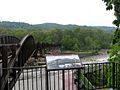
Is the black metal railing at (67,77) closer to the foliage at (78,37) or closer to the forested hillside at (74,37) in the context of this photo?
the forested hillside at (74,37)

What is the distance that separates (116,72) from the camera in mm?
7633

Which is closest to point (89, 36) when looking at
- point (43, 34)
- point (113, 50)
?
point (43, 34)

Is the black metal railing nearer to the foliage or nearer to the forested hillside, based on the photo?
the forested hillside

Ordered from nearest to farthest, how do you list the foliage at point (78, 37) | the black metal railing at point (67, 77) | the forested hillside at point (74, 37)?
the black metal railing at point (67, 77) → the forested hillside at point (74, 37) → the foliage at point (78, 37)

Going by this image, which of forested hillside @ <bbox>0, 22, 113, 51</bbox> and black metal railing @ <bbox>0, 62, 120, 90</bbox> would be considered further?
forested hillside @ <bbox>0, 22, 113, 51</bbox>

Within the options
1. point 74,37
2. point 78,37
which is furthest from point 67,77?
point 78,37

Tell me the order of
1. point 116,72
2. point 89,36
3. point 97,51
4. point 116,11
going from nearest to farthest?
point 116,11
point 116,72
point 89,36
point 97,51

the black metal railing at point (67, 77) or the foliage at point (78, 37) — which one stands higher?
the black metal railing at point (67, 77)

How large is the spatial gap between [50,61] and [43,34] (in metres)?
56.3

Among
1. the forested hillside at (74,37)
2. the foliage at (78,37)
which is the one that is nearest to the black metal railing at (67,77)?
the forested hillside at (74,37)

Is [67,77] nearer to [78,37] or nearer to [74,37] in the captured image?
[74,37]

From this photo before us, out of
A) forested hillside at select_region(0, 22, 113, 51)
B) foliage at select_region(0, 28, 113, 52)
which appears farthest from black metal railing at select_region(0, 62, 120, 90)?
foliage at select_region(0, 28, 113, 52)

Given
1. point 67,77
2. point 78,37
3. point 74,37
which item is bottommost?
point 78,37

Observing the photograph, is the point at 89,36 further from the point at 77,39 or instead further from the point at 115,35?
the point at 115,35
